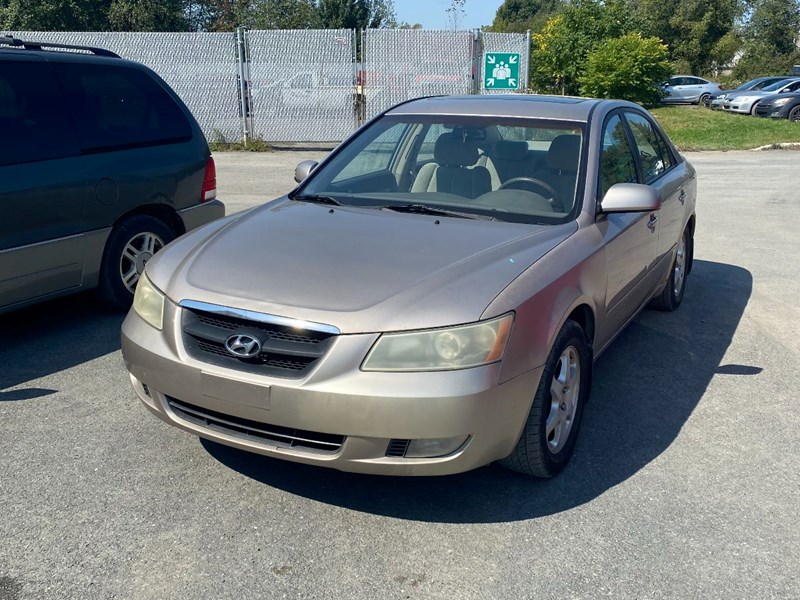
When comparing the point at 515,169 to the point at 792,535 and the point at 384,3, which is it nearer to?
the point at 792,535

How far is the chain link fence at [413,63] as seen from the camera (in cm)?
1812

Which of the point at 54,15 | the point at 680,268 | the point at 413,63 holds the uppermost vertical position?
the point at 54,15

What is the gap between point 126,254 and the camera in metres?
6.02

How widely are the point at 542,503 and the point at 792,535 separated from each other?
39.5 inches

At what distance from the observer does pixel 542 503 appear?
3533 mm

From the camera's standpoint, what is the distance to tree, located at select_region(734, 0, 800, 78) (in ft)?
142

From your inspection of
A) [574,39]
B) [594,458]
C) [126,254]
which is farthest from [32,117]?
[574,39]

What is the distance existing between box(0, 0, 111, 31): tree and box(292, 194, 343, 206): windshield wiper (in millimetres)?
32883

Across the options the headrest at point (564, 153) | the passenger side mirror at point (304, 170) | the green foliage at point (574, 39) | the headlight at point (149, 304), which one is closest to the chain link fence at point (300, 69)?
the green foliage at point (574, 39)

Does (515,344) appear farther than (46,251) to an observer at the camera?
No

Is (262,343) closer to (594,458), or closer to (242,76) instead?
→ (594,458)

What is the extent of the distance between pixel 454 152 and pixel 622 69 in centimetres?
2000

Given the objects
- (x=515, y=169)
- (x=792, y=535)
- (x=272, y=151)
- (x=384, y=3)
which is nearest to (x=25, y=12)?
(x=384, y=3)

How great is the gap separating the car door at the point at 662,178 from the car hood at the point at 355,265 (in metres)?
1.63
